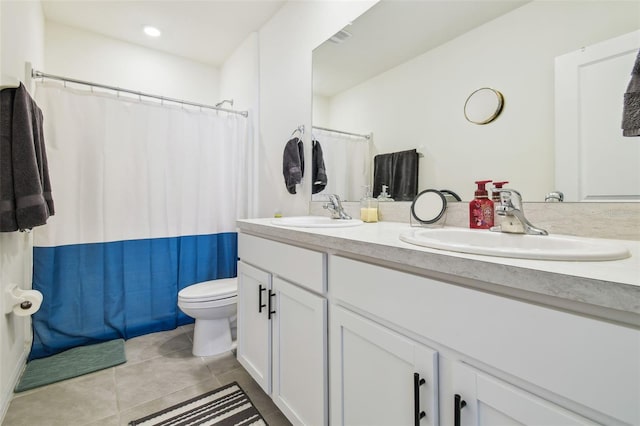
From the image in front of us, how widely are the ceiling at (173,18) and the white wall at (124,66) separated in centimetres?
8

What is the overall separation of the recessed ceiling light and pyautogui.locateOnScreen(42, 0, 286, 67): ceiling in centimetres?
4

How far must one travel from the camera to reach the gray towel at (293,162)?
6.51ft

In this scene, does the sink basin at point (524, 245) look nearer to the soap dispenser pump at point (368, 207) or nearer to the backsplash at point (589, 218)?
the backsplash at point (589, 218)

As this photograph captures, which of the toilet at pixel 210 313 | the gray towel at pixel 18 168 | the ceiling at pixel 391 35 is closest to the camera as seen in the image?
the ceiling at pixel 391 35

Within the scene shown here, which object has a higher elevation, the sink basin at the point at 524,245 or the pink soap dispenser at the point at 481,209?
the pink soap dispenser at the point at 481,209

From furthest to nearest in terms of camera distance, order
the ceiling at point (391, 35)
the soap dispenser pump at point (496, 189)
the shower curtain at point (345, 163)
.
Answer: the shower curtain at point (345, 163) < the ceiling at point (391, 35) < the soap dispenser pump at point (496, 189)

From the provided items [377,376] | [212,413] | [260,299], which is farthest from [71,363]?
[377,376]

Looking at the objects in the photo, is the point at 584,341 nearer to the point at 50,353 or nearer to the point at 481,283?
the point at 481,283

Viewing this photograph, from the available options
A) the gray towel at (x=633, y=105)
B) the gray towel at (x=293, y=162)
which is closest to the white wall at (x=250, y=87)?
the gray towel at (x=293, y=162)

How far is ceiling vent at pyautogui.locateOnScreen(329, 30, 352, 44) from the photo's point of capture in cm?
164

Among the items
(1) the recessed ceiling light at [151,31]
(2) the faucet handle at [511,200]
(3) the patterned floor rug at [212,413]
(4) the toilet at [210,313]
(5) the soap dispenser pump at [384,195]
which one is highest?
(1) the recessed ceiling light at [151,31]

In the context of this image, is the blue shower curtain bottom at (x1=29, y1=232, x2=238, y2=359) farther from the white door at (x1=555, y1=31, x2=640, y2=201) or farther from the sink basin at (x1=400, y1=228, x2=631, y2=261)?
the white door at (x1=555, y1=31, x2=640, y2=201)

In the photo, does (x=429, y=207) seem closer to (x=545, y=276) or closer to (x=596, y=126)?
(x=596, y=126)

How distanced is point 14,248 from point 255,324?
1.32m
